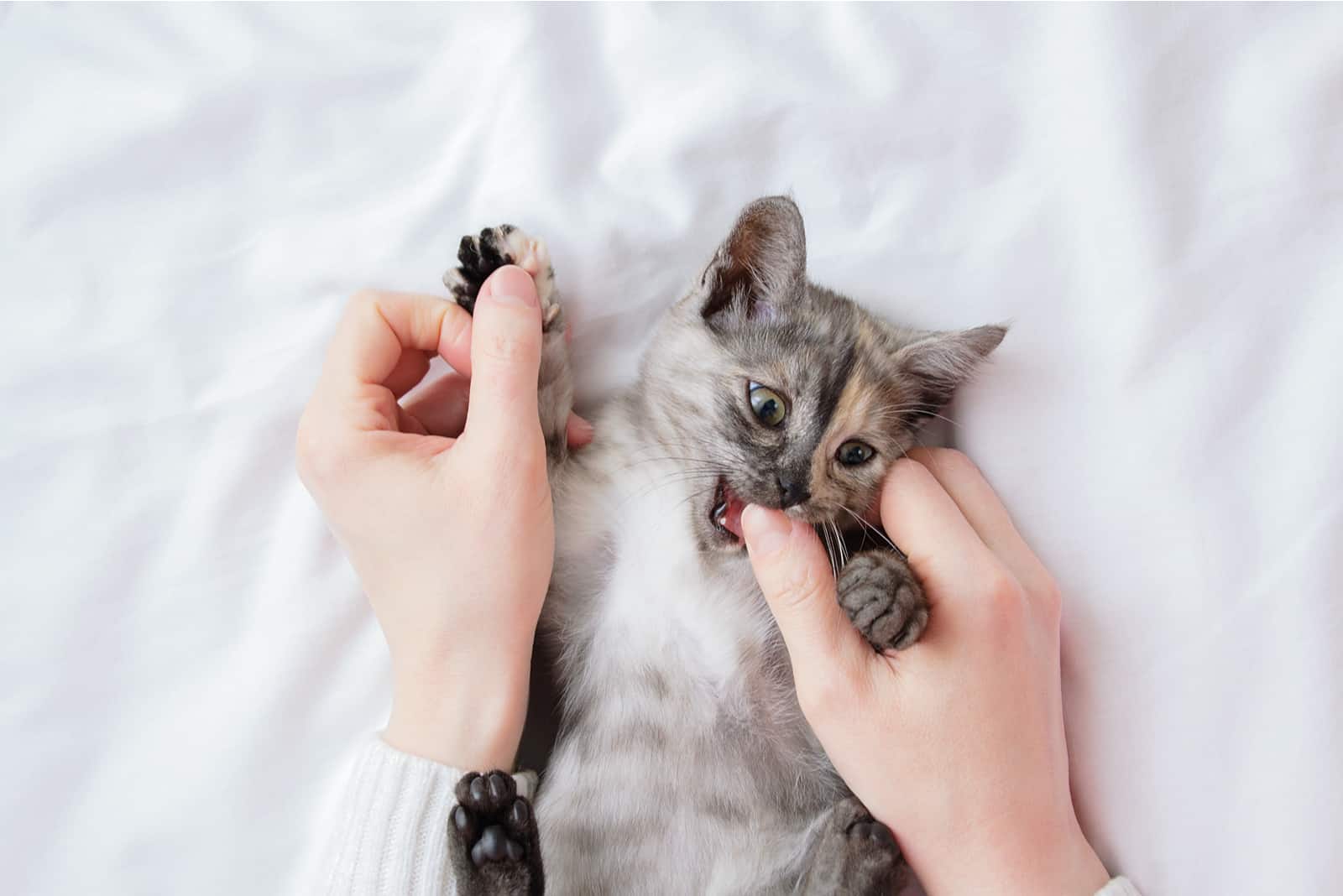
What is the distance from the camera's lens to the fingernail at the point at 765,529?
4.03 ft

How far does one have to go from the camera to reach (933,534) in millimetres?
1256

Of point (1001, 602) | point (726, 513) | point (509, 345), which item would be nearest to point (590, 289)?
point (509, 345)

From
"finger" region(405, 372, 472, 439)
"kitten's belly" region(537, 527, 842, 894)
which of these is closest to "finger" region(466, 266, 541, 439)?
"finger" region(405, 372, 472, 439)

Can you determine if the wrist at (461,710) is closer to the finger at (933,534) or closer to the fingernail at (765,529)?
the fingernail at (765,529)

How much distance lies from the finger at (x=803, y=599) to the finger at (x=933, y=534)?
13cm

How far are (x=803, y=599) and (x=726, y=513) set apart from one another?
0.24 meters

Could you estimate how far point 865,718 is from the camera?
1.17 m

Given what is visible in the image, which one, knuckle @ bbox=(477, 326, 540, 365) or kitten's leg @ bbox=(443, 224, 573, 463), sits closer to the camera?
knuckle @ bbox=(477, 326, 540, 365)

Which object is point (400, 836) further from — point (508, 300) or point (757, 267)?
point (757, 267)

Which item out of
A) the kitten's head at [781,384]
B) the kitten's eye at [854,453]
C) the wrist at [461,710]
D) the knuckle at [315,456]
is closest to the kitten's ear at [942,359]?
the kitten's head at [781,384]

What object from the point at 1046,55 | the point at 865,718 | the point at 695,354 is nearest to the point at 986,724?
→ the point at 865,718

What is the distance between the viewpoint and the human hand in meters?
1.23

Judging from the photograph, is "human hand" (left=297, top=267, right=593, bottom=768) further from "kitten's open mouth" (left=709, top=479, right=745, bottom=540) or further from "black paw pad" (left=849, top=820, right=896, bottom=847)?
"black paw pad" (left=849, top=820, right=896, bottom=847)

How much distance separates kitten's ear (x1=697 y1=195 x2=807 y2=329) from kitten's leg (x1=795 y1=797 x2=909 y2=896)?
0.73 m
